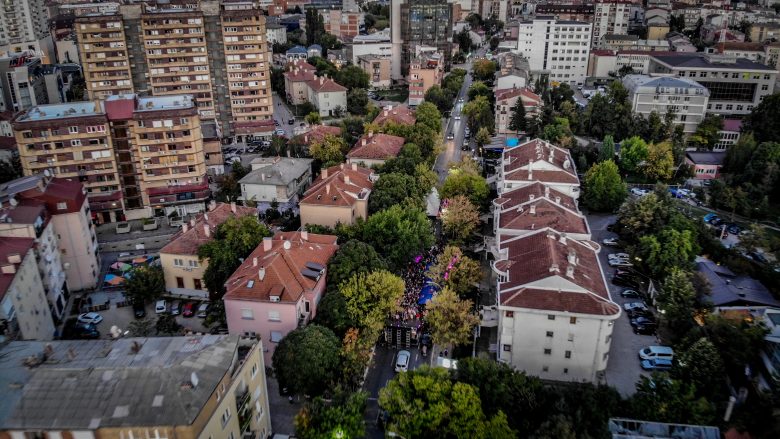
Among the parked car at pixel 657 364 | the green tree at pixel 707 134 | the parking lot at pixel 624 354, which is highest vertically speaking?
the green tree at pixel 707 134

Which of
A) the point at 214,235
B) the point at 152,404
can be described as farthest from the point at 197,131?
the point at 152,404

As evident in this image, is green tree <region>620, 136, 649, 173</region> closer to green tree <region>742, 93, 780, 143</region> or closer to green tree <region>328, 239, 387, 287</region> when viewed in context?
green tree <region>742, 93, 780, 143</region>

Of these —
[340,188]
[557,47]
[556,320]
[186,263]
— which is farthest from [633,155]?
[557,47]

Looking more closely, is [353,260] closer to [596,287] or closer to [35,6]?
[596,287]

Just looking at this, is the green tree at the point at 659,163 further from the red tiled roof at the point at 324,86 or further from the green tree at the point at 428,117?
the red tiled roof at the point at 324,86

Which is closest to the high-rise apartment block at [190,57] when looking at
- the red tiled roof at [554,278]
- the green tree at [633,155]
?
the green tree at [633,155]

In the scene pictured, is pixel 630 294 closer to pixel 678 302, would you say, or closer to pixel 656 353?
pixel 678 302

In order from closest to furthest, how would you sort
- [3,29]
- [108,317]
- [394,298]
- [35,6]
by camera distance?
[394,298] < [108,317] < [3,29] < [35,6]
